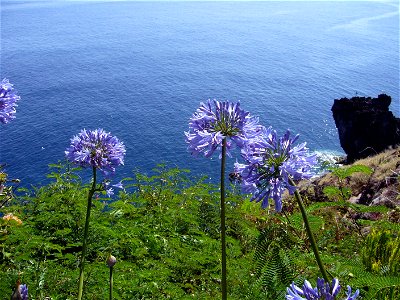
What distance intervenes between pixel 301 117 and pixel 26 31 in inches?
3310

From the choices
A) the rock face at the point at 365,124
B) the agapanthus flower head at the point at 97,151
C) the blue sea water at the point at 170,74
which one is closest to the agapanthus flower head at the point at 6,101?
the agapanthus flower head at the point at 97,151

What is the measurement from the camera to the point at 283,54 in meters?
103

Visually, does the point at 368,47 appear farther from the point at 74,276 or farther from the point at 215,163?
the point at 74,276

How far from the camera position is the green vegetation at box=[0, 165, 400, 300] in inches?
141

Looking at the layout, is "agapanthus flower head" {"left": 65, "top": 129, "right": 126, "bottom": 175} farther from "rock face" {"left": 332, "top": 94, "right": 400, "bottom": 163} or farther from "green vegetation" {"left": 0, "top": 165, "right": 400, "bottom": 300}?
"rock face" {"left": 332, "top": 94, "right": 400, "bottom": 163}

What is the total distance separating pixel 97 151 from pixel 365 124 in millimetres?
60972

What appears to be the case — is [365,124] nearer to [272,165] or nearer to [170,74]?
[170,74]

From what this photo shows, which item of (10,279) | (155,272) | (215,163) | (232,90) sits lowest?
(215,163)

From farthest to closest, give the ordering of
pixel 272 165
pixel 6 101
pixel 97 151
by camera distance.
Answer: pixel 97 151 < pixel 6 101 < pixel 272 165

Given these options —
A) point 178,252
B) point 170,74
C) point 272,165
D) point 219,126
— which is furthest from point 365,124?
point 272,165

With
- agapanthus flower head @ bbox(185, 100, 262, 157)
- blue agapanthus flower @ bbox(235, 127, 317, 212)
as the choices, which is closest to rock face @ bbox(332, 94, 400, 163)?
agapanthus flower head @ bbox(185, 100, 262, 157)

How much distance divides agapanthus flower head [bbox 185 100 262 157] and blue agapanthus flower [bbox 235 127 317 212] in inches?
6.0

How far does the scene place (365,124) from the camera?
59750mm

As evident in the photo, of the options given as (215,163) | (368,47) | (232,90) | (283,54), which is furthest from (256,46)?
(215,163)
